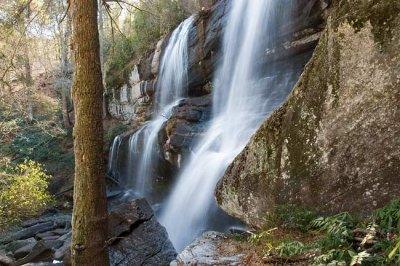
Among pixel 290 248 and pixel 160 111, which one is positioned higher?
pixel 160 111

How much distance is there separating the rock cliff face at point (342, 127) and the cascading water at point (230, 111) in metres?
3.84

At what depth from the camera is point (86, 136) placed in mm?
3896

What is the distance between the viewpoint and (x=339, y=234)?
267 cm

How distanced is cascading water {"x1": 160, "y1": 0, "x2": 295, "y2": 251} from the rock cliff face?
12.6 ft

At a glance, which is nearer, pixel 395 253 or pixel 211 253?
pixel 395 253

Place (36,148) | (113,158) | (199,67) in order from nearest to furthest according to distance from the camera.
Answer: (199,67) < (113,158) < (36,148)

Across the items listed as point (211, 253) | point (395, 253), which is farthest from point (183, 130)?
point (395, 253)

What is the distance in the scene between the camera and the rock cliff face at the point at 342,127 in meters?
3.54

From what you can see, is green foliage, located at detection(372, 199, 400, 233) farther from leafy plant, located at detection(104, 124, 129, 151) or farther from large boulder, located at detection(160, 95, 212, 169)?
leafy plant, located at detection(104, 124, 129, 151)

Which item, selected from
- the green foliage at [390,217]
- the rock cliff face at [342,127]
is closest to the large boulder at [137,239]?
the rock cliff face at [342,127]

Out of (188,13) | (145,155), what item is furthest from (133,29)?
(145,155)

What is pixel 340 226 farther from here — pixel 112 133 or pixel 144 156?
pixel 112 133

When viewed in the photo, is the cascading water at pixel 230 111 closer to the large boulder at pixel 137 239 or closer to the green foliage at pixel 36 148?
the large boulder at pixel 137 239

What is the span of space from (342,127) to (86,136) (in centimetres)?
263
